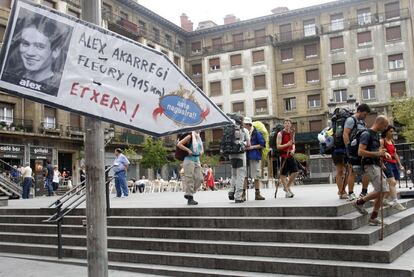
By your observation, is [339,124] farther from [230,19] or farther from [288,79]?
[230,19]

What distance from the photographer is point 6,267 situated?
23.7 ft

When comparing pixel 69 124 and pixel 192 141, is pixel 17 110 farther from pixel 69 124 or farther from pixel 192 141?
pixel 192 141

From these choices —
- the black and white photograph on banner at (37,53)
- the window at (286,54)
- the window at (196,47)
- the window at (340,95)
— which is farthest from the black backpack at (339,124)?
the window at (196,47)

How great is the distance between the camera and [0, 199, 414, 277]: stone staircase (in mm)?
5652

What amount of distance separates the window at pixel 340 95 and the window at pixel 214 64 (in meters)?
13.6

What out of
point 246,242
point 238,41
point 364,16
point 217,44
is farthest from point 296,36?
point 246,242

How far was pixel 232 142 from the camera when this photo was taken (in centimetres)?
855

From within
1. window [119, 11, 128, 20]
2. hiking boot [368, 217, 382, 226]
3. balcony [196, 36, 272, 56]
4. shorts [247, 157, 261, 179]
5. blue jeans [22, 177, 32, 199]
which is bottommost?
hiking boot [368, 217, 382, 226]

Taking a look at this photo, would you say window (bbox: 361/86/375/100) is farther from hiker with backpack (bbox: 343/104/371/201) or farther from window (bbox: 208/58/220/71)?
hiker with backpack (bbox: 343/104/371/201)

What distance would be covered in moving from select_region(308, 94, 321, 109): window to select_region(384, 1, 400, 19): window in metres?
10.3

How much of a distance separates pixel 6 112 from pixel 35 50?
33.5 meters

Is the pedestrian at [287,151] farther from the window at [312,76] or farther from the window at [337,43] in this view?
the window at [312,76]

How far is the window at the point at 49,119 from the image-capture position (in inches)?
1409

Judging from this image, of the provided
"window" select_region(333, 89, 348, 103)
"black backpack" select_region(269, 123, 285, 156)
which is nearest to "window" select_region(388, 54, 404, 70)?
"window" select_region(333, 89, 348, 103)
